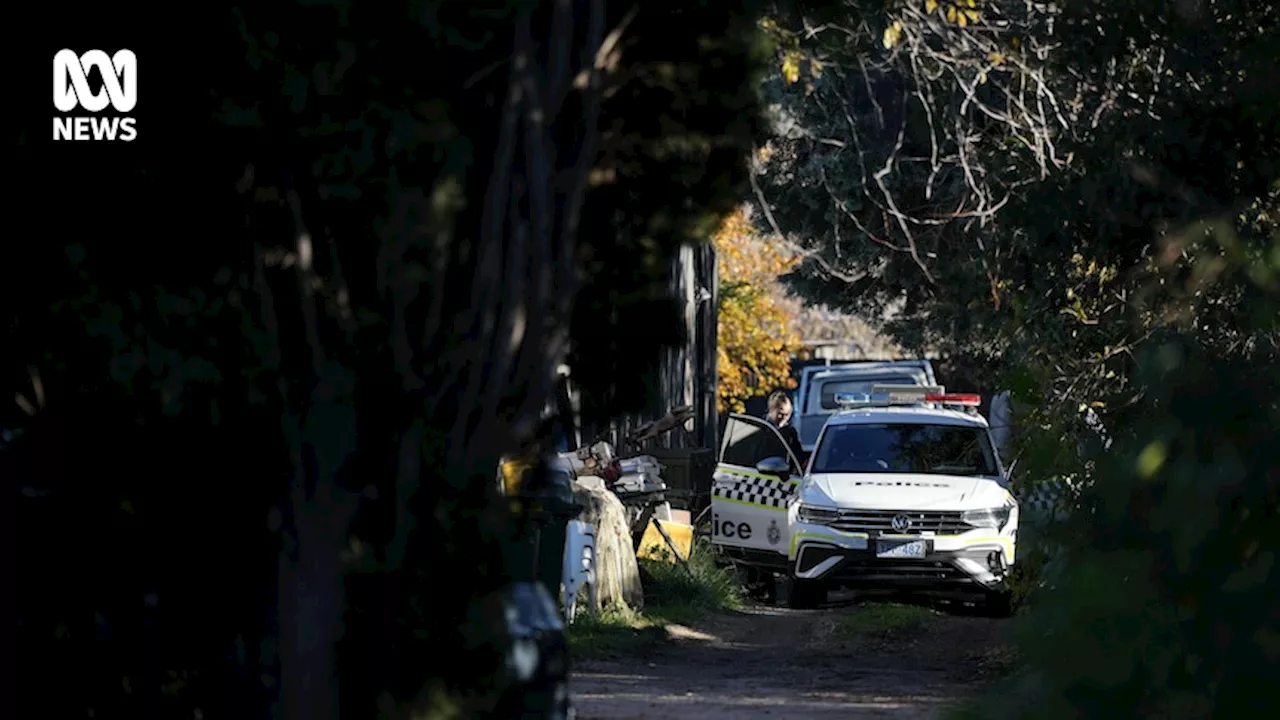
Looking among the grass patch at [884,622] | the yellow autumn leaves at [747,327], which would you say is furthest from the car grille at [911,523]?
the yellow autumn leaves at [747,327]

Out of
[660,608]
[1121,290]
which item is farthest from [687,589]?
[1121,290]

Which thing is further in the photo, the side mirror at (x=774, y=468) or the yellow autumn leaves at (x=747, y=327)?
the yellow autumn leaves at (x=747, y=327)

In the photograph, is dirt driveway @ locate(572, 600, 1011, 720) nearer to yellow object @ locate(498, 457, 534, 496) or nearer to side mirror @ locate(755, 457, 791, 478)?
side mirror @ locate(755, 457, 791, 478)

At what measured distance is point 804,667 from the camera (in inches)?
575

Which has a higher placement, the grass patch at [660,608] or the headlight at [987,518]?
the headlight at [987,518]

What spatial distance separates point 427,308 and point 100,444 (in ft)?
4.16

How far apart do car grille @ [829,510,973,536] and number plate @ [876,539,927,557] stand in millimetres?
119

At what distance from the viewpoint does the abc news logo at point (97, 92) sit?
7.36 metres

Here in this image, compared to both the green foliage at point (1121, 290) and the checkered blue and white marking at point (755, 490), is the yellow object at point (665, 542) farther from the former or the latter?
the green foliage at point (1121, 290)

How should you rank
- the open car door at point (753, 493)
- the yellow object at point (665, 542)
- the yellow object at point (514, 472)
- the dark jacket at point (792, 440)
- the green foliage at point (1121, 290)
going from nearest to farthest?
the green foliage at point (1121, 290) < the yellow object at point (514, 472) < the open car door at point (753, 493) < the yellow object at point (665, 542) < the dark jacket at point (792, 440)

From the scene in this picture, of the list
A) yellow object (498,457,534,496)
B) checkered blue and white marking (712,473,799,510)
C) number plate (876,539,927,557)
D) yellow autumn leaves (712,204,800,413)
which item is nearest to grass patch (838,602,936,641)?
number plate (876,539,927,557)

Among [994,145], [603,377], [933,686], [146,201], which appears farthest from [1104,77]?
[146,201]

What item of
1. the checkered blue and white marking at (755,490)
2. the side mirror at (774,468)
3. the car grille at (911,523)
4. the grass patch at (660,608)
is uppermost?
the side mirror at (774,468)

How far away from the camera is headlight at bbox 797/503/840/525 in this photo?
57.9 ft
